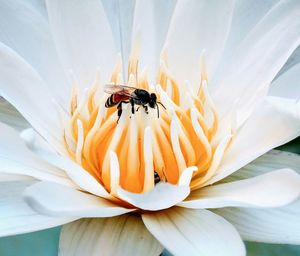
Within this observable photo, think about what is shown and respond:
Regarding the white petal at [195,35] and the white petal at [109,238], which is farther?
the white petal at [195,35]

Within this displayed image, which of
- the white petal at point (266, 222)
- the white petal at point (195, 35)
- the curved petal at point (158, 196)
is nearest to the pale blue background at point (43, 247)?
the white petal at point (266, 222)

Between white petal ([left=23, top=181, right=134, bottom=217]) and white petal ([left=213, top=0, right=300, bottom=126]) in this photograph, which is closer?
white petal ([left=23, top=181, right=134, bottom=217])

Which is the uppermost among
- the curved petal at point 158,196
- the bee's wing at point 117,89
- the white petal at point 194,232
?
the curved petal at point 158,196

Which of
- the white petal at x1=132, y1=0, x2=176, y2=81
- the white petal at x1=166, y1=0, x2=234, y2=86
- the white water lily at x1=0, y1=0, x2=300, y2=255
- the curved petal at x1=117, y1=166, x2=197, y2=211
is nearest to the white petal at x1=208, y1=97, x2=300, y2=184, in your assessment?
the white water lily at x1=0, y1=0, x2=300, y2=255

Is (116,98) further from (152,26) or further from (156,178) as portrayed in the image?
(152,26)

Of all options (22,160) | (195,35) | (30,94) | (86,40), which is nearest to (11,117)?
(30,94)

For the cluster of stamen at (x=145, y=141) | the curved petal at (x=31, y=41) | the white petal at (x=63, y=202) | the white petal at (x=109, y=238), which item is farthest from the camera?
the curved petal at (x=31, y=41)

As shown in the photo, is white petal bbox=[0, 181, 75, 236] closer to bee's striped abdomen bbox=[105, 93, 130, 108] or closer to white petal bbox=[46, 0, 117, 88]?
bee's striped abdomen bbox=[105, 93, 130, 108]

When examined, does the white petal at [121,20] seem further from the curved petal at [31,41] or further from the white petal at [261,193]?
the white petal at [261,193]
